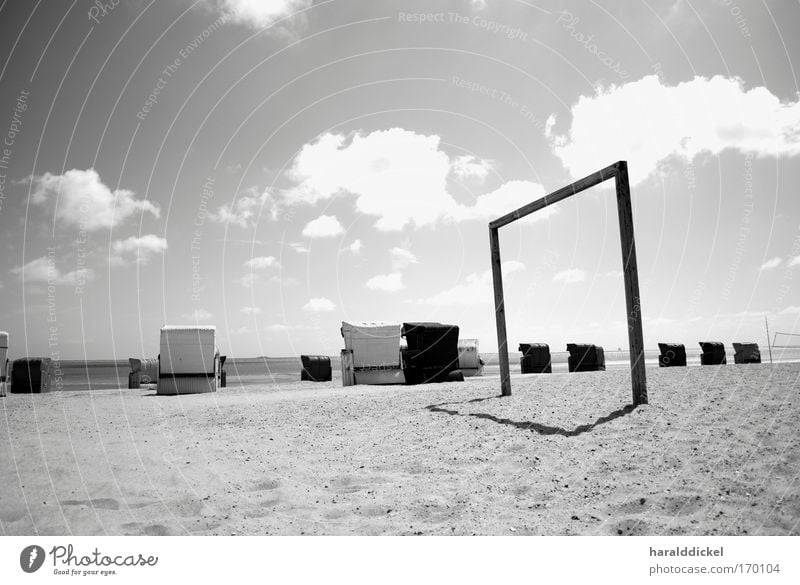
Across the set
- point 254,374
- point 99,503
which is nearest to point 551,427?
point 99,503

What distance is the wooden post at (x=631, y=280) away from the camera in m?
7.40

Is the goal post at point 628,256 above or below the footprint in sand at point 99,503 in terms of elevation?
above

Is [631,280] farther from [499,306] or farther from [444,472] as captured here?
[444,472]

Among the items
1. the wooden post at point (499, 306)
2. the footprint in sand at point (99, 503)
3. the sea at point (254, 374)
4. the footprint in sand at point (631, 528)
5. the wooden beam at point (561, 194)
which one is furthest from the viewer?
the sea at point (254, 374)

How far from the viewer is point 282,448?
6.66 metres

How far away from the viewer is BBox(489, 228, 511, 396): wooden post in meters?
10.6

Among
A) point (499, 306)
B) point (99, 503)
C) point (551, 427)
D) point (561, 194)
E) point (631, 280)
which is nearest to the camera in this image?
point (99, 503)

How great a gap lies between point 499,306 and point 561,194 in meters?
3.12

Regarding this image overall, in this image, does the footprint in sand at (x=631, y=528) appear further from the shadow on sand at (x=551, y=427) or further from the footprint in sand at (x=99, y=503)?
the footprint in sand at (x=99, y=503)

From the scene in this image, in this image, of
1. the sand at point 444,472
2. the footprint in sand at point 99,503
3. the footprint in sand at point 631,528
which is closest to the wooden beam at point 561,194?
the sand at point 444,472

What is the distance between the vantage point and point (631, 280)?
7.80 meters

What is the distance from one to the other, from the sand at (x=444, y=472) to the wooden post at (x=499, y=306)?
2050mm

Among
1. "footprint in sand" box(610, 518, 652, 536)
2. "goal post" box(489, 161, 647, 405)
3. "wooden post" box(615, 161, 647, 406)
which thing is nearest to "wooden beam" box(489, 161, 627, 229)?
"goal post" box(489, 161, 647, 405)
